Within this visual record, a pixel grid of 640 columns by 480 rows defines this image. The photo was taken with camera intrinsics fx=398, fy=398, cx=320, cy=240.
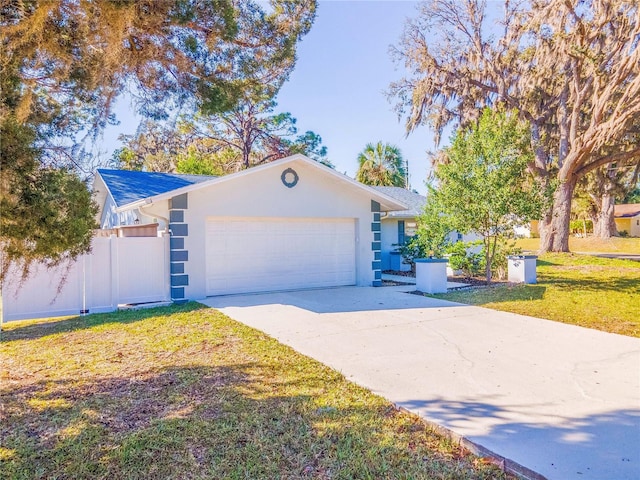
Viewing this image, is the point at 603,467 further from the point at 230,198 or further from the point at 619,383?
the point at 230,198

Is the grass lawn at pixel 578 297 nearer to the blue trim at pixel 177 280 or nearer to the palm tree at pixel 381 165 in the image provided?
the blue trim at pixel 177 280

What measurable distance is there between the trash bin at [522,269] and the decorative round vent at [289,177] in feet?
23.2

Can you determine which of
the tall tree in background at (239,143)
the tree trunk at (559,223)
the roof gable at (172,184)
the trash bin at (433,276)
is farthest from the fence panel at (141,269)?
the tree trunk at (559,223)

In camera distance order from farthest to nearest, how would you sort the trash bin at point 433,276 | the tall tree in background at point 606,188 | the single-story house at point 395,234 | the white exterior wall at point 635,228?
the white exterior wall at point 635,228 < the tall tree in background at point 606,188 < the single-story house at point 395,234 < the trash bin at point 433,276

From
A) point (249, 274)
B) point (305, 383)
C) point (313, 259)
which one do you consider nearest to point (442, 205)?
point (313, 259)

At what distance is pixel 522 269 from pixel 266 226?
25.3 feet

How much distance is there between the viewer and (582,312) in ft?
26.2

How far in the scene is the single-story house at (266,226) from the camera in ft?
32.1

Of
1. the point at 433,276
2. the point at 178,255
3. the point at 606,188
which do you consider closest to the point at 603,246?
the point at 606,188

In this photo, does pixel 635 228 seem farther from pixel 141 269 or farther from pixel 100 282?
pixel 100 282

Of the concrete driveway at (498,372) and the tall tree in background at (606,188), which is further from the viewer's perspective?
the tall tree in background at (606,188)

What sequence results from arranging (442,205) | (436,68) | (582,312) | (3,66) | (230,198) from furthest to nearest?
1. (436,68)
2. (442,205)
3. (230,198)
4. (582,312)
5. (3,66)

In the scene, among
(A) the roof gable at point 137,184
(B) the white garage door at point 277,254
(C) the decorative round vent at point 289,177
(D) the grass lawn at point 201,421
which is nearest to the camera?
(D) the grass lawn at point 201,421

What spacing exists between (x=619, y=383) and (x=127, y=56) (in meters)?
7.31
